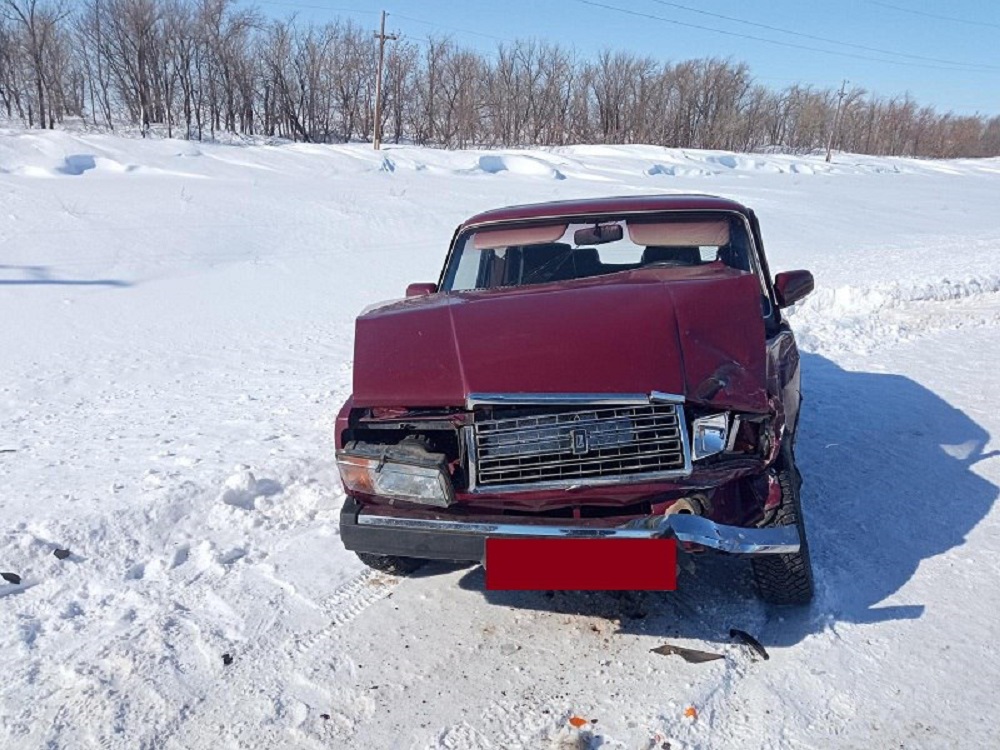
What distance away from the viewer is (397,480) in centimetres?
297

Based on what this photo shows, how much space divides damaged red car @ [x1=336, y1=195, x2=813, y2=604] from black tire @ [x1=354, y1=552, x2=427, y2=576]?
0.44 metres

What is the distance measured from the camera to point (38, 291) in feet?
31.7

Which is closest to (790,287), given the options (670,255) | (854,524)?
(670,255)

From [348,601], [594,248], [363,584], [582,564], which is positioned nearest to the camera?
[582,564]

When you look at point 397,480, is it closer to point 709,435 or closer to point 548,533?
point 548,533

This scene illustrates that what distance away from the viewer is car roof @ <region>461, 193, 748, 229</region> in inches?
174

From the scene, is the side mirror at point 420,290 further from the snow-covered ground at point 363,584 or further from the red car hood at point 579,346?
the red car hood at point 579,346

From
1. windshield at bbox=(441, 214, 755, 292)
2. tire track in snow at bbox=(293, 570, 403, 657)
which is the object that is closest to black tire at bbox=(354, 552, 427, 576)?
tire track in snow at bbox=(293, 570, 403, 657)

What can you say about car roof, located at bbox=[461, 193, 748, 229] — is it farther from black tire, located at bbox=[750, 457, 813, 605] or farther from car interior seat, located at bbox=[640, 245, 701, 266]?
black tire, located at bbox=[750, 457, 813, 605]

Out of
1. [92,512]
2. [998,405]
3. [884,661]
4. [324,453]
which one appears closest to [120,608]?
[92,512]

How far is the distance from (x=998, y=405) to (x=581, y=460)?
4.38 m

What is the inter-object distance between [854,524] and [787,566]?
44.3 inches

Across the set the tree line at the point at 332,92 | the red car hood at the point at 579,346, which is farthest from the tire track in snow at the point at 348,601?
the tree line at the point at 332,92

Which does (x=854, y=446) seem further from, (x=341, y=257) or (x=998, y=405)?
(x=341, y=257)
